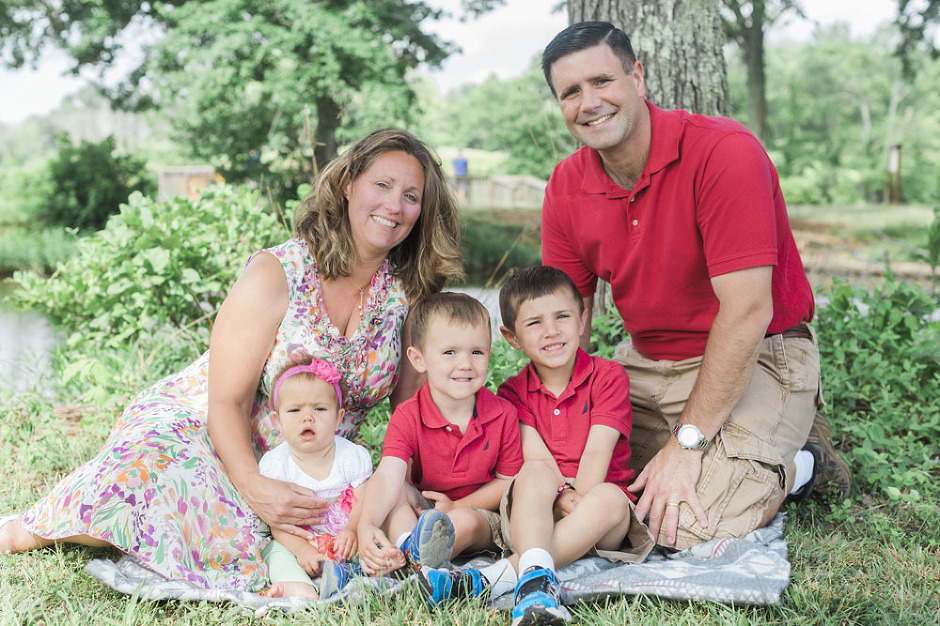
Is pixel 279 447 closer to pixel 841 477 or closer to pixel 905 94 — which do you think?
pixel 841 477

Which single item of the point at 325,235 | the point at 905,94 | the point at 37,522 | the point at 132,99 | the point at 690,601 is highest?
the point at 905,94

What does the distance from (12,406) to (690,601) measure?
140 inches

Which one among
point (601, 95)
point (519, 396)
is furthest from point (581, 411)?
point (601, 95)

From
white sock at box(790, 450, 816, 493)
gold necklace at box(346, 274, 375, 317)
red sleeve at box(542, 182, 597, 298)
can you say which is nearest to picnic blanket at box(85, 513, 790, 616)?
white sock at box(790, 450, 816, 493)

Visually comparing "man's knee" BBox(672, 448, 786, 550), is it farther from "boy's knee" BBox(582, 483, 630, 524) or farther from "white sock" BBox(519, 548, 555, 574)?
"white sock" BBox(519, 548, 555, 574)

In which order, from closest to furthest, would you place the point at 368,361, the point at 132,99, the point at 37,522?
1. the point at 37,522
2. the point at 368,361
3. the point at 132,99

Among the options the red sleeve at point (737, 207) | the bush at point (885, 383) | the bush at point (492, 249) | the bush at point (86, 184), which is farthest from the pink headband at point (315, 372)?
the bush at point (86, 184)

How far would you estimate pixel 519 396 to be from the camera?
2.75 metres

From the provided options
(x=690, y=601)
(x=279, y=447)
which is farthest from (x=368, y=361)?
(x=690, y=601)

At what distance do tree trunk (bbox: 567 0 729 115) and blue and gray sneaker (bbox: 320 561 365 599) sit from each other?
9.31 feet

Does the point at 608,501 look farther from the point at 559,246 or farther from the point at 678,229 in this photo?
the point at 559,246

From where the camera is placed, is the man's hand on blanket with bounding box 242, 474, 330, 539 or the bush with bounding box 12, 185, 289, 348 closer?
the man's hand on blanket with bounding box 242, 474, 330, 539

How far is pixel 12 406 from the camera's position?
3.97 metres

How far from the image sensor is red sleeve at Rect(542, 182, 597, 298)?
9.93ft
